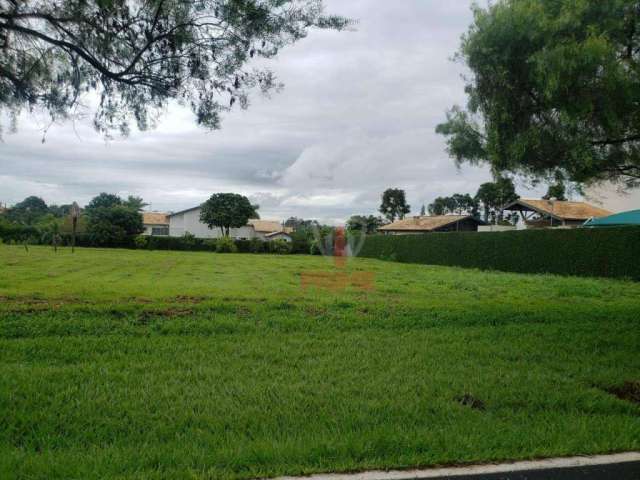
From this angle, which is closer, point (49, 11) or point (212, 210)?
point (49, 11)

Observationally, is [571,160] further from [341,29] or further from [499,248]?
[499,248]

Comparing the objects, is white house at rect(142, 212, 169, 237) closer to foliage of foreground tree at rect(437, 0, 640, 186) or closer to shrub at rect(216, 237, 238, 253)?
shrub at rect(216, 237, 238, 253)

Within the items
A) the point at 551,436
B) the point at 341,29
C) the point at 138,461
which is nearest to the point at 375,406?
the point at 551,436

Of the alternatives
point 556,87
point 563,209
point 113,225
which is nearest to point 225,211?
point 113,225

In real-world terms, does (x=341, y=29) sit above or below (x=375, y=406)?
above

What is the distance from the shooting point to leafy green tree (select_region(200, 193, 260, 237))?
58719 millimetres

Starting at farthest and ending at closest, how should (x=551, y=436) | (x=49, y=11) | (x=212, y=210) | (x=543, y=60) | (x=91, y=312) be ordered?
(x=212, y=210)
(x=91, y=312)
(x=543, y=60)
(x=49, y=11)
(x=551, y=436)

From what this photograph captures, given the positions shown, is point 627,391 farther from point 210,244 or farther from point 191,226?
point 191,226

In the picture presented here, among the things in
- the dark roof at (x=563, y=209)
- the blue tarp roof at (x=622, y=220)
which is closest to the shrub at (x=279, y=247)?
the dark roof at (x=563, y=209)

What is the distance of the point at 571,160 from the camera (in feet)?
24.6

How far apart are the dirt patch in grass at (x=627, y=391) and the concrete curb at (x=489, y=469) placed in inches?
54.3

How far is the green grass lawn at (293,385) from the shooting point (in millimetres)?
3201

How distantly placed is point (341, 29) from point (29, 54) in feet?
14.1
